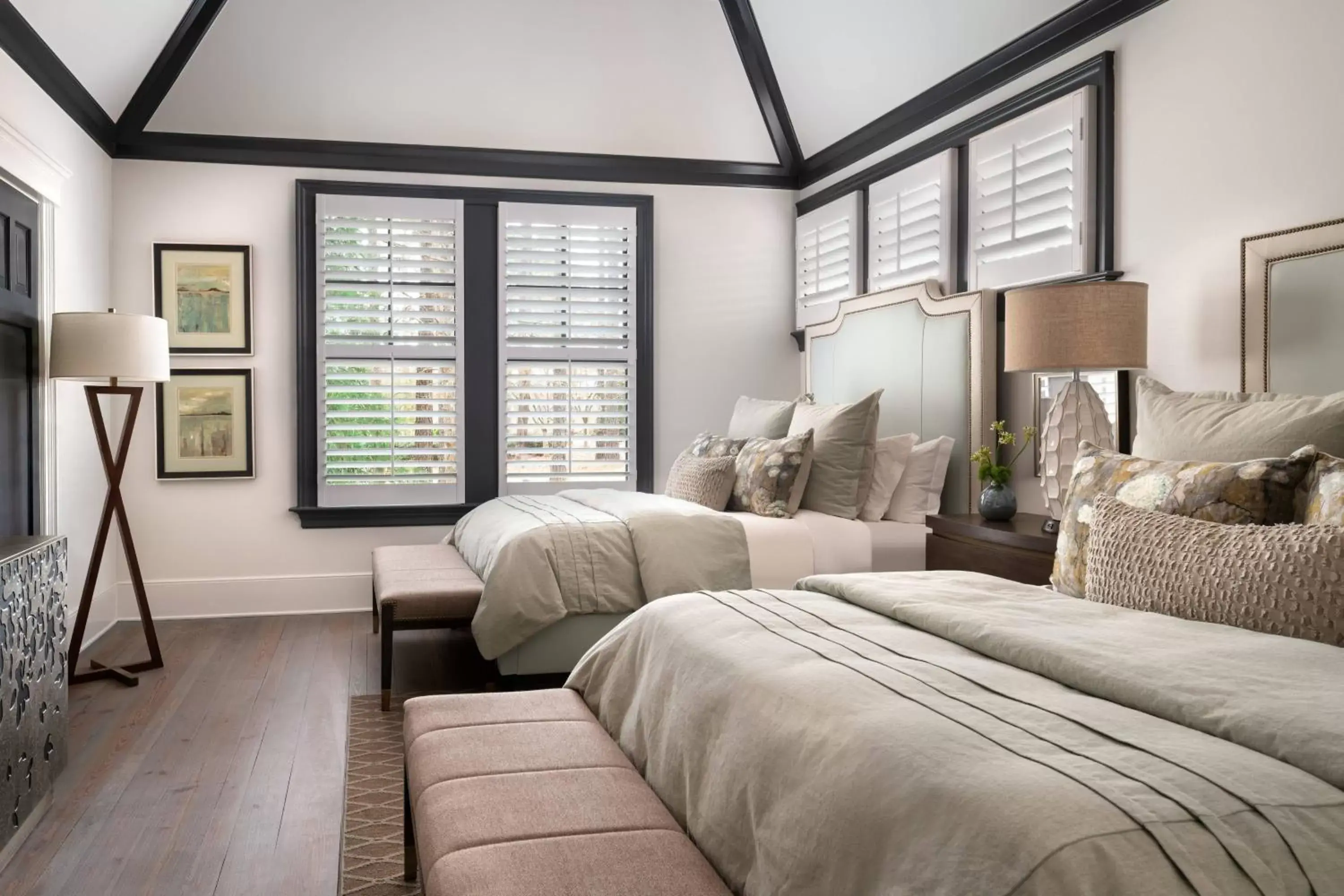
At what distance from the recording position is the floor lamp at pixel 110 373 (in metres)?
4.14

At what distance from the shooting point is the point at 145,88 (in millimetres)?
5266

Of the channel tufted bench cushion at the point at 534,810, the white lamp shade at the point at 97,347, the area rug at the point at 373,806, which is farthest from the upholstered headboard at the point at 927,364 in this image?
the white lamp shade at the point at 97,347

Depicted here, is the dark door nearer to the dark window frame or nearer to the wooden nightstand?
the dark window frame

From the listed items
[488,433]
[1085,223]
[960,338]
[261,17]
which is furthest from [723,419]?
[261,17]

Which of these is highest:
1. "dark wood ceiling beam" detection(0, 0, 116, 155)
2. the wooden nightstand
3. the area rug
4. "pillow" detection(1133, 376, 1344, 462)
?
"dark wood ceiling beam" detection(0, 0, 116, 155)

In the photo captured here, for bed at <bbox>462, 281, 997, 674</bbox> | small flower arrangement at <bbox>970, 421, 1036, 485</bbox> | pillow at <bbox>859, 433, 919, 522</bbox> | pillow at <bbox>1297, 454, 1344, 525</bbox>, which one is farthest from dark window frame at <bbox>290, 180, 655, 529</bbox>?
pillow at <bbox>1297, 454, 1344, 525</bbox>

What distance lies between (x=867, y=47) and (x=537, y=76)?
5.84 ft

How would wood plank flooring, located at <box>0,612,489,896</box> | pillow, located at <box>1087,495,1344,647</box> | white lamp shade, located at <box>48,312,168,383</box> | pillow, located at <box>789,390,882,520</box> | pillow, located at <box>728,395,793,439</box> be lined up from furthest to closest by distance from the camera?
pillow, located at <box>728,395,793,439</box> < pillow, located at <box>789,390,882,520</box> < white lamp shade, located at <box>48,312,168,383</box> < wood plank flooring, located at <box>0,612,489,896</box> < pillow, located at <box>1087,495,1344,647</box>

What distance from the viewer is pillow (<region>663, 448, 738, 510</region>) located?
4.62 m

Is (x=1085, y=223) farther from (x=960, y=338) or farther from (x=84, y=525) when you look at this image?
(x=84, y=525)

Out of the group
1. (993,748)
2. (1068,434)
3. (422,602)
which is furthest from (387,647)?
→ (993,748)

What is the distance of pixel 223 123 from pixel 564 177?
70.8 inches

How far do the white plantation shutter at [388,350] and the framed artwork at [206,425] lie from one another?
0.40 m

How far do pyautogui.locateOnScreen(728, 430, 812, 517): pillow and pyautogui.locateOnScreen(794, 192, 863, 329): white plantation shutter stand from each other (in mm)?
1361
